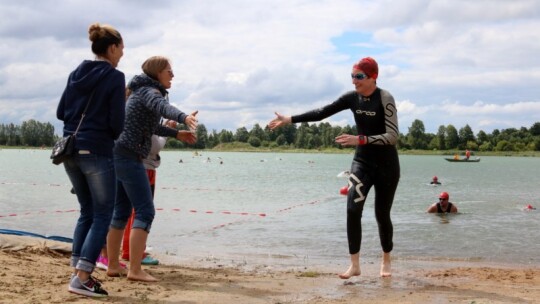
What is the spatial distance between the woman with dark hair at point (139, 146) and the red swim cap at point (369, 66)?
6.75 ft

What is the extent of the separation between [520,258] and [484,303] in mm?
6191

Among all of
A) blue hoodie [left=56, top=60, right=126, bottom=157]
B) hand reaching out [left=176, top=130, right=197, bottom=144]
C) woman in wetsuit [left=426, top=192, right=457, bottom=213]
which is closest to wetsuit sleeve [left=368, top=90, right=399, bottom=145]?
hand reaching out [left=176, top=130, right=197, bottom=144]

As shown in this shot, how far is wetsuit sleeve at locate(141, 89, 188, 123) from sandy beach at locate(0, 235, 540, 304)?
1629 mm

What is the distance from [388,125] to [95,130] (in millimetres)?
3217

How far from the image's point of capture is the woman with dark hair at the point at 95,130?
5074 mm

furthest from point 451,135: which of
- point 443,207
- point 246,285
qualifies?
point 246,285

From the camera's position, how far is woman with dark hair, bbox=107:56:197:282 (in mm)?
5887


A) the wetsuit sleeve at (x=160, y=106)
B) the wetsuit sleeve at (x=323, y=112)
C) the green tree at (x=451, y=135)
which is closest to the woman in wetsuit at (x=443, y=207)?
the wetsuit sleeve at (x=323, y=112)

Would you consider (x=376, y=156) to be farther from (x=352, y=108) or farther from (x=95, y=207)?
(x=95, y=207)

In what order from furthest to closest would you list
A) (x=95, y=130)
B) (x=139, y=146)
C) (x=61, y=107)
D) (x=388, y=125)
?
(x=388, y=125)
(x=139, y=146)
(x=61, y=107)
(x=95, y=130)

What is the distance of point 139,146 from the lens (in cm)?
593

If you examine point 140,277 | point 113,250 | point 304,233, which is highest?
point 113,250

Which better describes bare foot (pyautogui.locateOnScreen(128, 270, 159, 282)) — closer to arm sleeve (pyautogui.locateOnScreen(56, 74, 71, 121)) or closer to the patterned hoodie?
the patterned hoodie

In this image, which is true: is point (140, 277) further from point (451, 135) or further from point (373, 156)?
point (451, 135)
